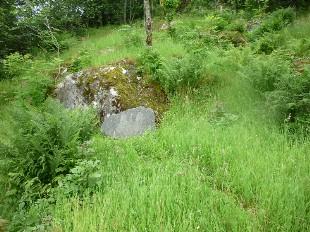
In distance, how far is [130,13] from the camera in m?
20.0

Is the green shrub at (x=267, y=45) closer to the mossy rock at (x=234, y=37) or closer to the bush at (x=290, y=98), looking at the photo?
the mossy rock at (x=234, y=37)

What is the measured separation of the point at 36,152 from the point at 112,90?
317 cm

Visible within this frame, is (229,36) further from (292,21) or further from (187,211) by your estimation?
(187,211)

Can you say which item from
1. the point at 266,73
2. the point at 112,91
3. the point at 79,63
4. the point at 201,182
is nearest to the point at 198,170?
the point at 201,182

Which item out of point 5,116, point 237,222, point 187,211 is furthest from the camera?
point 5,116

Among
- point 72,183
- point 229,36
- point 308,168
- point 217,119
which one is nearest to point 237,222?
point 308,168

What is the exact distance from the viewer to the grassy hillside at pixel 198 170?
11.1 ft

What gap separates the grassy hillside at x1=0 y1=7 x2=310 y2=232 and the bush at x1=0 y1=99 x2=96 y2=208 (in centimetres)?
7

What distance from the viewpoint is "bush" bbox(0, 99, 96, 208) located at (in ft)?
14.1

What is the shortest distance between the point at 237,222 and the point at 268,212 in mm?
387

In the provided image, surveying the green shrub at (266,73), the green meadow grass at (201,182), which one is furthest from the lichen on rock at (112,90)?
the green shrub at (266,73)

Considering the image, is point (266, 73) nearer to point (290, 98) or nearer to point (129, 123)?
point (290, 98)

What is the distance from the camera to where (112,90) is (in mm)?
7449

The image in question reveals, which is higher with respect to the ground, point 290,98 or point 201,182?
point 290,98
